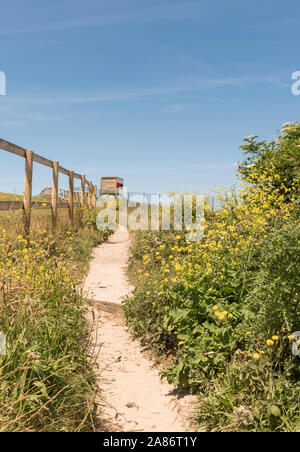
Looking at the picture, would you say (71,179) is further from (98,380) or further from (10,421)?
(10,421)

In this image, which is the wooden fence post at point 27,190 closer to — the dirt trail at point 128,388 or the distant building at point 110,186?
the dirt trail at point 128,388

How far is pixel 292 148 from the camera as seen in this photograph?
354 inches

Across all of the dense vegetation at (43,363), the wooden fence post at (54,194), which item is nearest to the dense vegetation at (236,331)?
the dense vegetation at (43,363)

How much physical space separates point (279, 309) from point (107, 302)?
12.8 feet

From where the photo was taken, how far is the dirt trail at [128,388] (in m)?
3.41

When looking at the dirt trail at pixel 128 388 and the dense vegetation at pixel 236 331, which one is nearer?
the dense vegetation at pixel 236 331

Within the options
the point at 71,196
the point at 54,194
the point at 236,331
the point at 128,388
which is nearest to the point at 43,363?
the point at 128,388

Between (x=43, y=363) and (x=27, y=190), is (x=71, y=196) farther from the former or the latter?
(x=43, y=363)

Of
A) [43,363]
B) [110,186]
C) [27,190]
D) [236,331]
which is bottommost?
[43,363]

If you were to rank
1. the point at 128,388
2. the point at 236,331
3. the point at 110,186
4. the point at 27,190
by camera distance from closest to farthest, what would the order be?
1. the point at 236,331
2. the point at 128,388
3. the point at 27,190
4. the point at 110,186

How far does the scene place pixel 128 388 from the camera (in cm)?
404

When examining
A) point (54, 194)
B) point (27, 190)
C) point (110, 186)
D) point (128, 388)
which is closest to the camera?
point (128, 388)

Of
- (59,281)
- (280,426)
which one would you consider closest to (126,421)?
(280,426)
